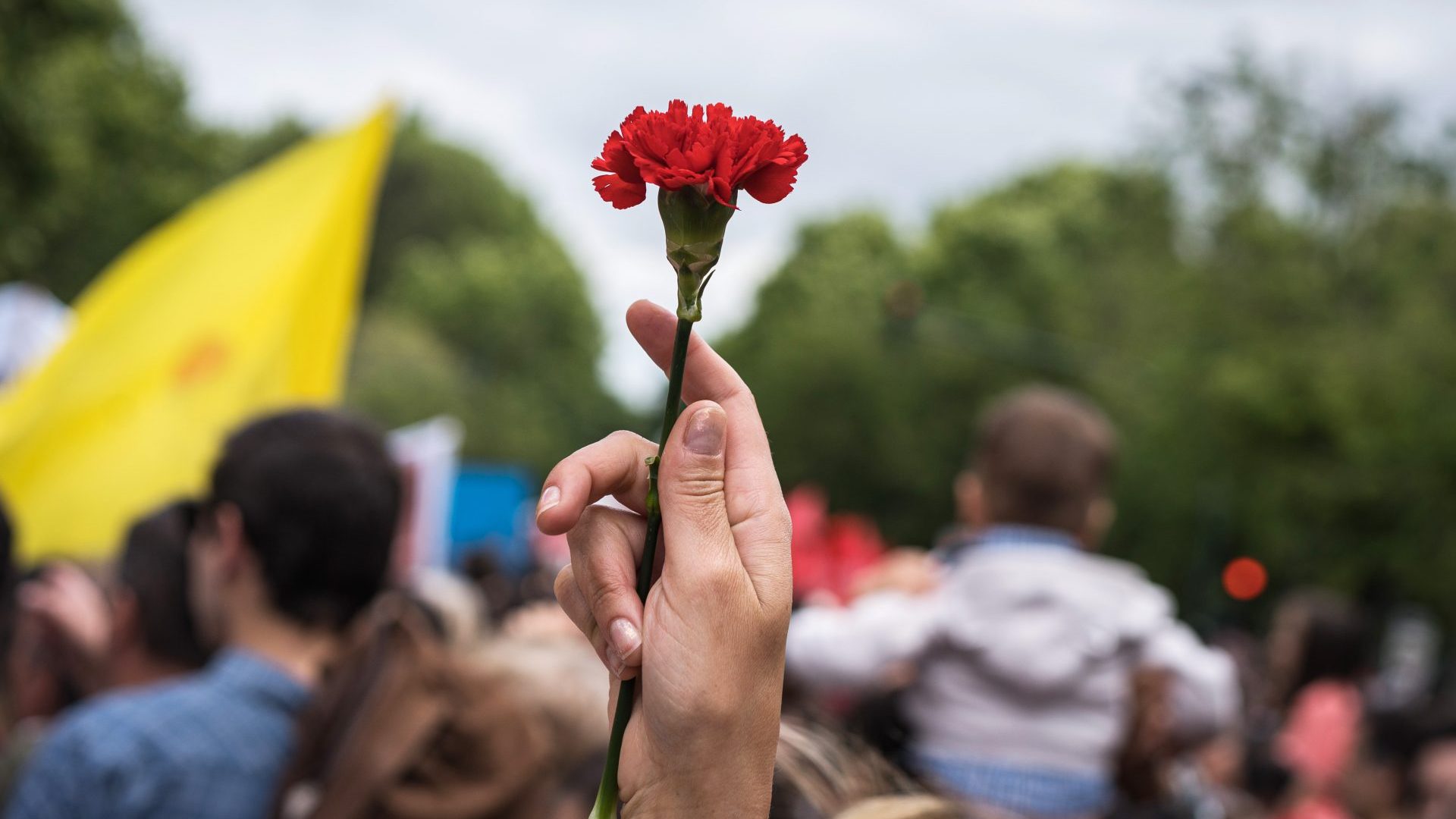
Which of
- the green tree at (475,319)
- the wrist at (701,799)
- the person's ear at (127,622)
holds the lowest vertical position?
the wrist at (701,799)

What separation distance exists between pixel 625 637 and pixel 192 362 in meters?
5.14

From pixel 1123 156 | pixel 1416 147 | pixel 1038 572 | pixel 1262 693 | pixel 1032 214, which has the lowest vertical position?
pixel 1038 572

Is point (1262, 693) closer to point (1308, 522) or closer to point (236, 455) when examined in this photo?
point (236, 455)

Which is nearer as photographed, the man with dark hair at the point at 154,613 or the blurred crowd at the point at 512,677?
the blurred crowd at the point at 512,677

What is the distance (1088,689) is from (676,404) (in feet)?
9.11

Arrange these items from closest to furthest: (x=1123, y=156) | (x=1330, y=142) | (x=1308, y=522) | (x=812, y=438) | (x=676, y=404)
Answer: (x=676, y=404), (x=1308, y=522), (x=1330, y=142), (x=1123, y=156), (x=812, y=438)

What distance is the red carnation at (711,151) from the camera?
3.47 feet

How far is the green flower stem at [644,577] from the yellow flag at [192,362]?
4.48 m

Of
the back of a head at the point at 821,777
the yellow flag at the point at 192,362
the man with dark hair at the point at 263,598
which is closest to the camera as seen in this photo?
the back of a head at the point at 821,777

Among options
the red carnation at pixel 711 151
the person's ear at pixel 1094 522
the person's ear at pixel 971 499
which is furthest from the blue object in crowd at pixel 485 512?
the red carnation at pixel 711 151

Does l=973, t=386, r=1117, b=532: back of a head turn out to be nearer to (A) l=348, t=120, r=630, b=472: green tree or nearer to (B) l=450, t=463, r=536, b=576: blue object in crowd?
(B) l=450, t=463, r=536, b=576: blue object in crowd

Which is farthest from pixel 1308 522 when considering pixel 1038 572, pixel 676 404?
pixel 676 404

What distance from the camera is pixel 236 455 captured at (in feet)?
10.1

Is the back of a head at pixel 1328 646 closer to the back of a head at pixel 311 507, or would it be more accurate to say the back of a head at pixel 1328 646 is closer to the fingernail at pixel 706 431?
the back of a head at pixel 311 507
